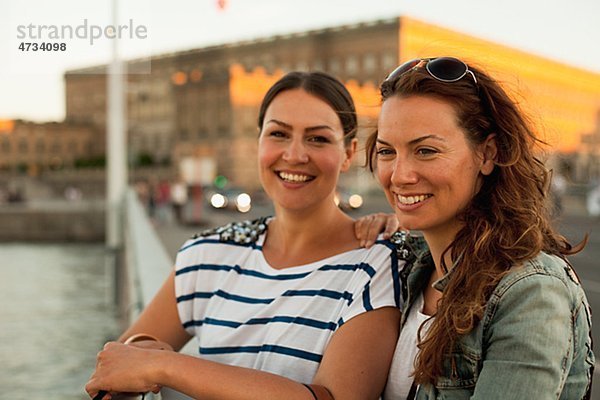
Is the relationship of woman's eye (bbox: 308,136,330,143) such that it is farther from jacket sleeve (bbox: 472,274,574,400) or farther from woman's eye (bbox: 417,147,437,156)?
jacket sleeve (bbox: 472,274,574,400)

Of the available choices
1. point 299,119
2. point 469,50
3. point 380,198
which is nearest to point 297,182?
point 299,119

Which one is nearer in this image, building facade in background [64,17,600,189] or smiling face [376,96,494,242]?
smiling face [376,96,494,242]

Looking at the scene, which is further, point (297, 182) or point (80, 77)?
point (80, 77)

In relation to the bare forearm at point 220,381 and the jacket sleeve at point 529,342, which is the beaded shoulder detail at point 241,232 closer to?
the bare forearm at point 220,381

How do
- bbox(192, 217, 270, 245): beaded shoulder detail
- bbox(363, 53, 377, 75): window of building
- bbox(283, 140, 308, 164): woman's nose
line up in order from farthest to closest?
1. bbox(363, 53, 377, 75): window of building
2. bbox(192, 217, 270, 245): beaded shoulder detail
3. bbox(283, 140, 308, 164): woman's nose

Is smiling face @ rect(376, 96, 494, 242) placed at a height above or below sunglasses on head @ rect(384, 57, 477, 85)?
below

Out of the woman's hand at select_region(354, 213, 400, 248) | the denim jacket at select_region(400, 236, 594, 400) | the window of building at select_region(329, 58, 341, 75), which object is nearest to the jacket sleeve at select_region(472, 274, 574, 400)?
the denim jacket at select_region(400, 236, 594, 400)

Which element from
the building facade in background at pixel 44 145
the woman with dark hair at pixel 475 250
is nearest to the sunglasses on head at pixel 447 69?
the woman with dark hair at pixel 475 250

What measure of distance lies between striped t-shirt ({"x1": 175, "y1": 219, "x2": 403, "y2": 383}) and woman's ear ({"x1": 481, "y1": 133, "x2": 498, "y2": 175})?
0.47 metres

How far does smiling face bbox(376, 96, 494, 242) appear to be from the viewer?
1908mm

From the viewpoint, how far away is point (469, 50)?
222 centimetres

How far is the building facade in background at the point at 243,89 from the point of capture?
6831 cm

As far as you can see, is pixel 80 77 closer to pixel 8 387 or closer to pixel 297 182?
pixel 8 387

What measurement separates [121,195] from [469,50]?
24.1 m
